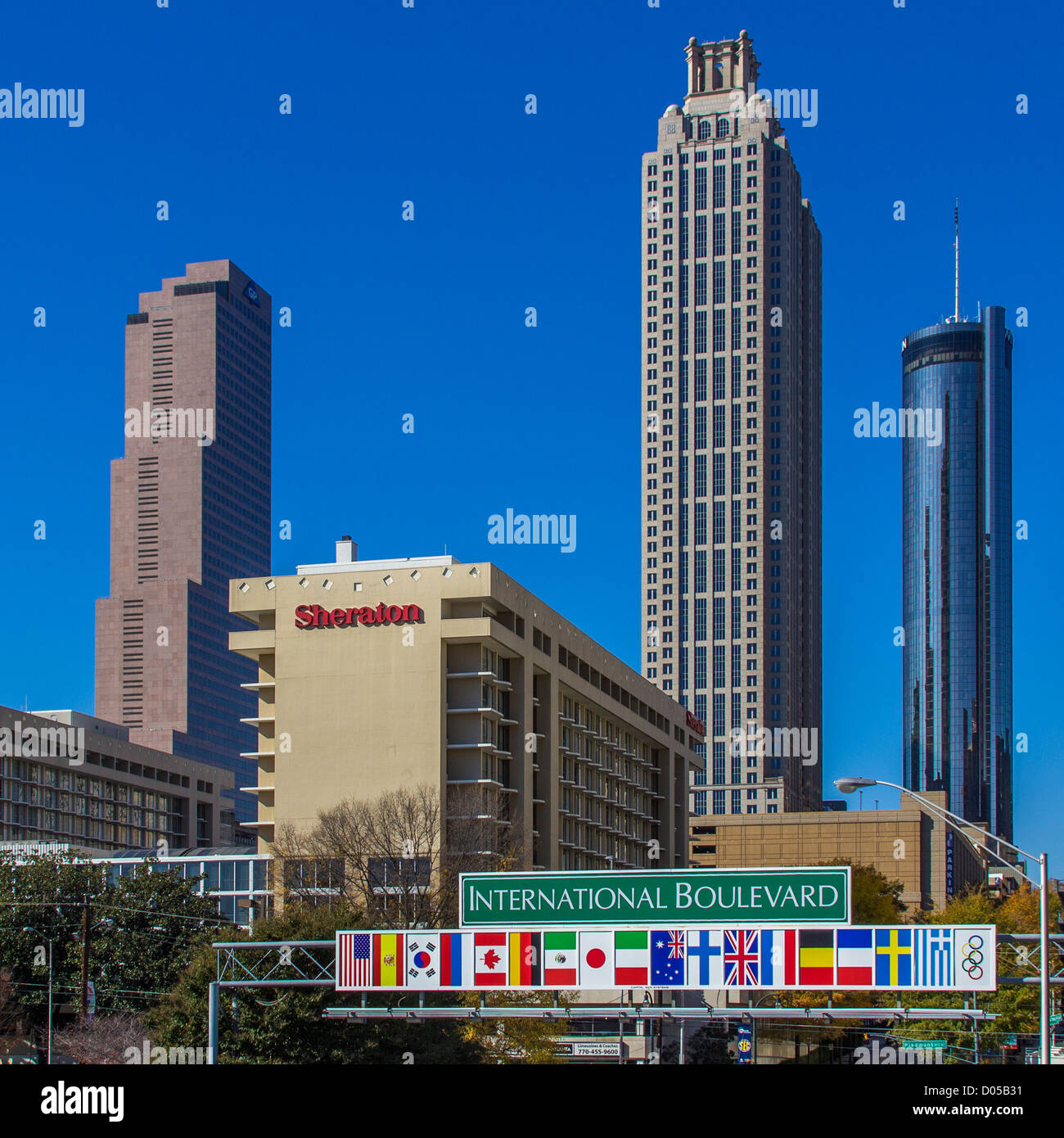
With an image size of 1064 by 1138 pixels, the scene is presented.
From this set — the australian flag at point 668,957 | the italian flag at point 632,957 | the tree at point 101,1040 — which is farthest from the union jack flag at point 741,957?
the tree at point 101,1040

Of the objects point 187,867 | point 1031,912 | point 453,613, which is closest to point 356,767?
point 453,613

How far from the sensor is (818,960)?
40000 millimetres

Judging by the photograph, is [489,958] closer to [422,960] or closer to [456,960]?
[456,960]

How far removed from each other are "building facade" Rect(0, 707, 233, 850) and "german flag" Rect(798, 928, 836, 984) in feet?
344

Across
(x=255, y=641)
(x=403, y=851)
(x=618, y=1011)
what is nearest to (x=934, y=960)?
(x=618, y=1011)

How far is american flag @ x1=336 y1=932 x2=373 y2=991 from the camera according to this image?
140ft

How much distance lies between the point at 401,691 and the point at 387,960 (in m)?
56.0

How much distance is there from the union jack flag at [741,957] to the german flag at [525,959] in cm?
476

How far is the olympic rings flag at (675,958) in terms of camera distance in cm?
3922

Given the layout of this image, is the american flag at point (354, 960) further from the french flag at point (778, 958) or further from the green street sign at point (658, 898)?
the french flag at point (778, 958)

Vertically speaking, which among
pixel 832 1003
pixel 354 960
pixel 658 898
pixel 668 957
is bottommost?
pixel 832 1003
